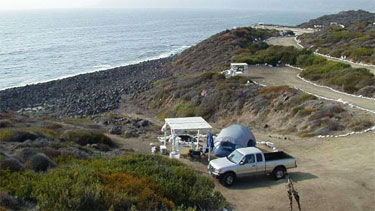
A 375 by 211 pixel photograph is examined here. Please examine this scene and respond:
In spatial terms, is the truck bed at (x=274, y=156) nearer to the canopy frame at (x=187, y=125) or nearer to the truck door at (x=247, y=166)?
the truck door at (x=247, y=166)

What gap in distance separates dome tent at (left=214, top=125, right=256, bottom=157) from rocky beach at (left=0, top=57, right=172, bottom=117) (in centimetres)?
2133

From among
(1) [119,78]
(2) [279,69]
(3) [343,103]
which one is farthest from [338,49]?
(1) [119,78]

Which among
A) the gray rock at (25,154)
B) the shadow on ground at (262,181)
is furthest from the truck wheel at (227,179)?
the gray rock at (25,154)

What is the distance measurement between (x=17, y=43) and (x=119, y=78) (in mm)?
55514

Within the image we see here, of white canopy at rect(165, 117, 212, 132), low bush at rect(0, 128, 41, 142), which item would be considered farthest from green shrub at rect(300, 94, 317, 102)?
low bush at rect(0, 128, 41, 142)

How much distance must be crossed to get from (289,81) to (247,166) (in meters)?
21.4

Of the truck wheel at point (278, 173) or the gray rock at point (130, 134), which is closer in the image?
the truck wheel at point (278, 173)

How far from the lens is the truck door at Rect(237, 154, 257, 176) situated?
13625 millimetres

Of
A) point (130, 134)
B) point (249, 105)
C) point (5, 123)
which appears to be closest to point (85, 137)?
point (130, 134)

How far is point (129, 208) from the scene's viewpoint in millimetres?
8633

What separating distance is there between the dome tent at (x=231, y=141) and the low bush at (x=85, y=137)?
5412mm

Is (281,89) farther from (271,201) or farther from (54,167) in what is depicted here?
(54,167)

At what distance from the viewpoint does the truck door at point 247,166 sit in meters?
13.6

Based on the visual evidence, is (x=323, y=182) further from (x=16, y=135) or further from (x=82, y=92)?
(x=82, y=92)
